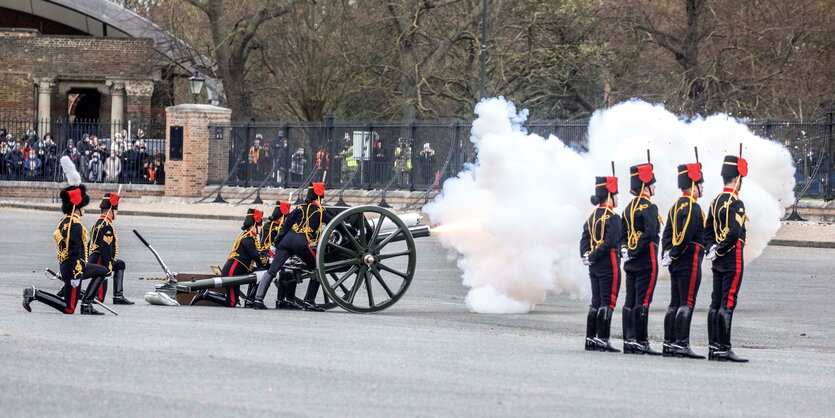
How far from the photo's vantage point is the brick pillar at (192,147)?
40.9 m

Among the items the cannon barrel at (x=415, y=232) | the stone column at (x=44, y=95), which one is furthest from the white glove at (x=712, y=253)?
the stone column at (x=44, y=95)

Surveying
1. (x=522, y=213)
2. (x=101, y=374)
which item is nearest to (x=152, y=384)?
(x=101, y=374)

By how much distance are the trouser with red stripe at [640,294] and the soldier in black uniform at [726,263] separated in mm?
536

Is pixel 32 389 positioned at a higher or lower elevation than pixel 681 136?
lower

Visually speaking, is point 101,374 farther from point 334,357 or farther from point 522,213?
point 522,213

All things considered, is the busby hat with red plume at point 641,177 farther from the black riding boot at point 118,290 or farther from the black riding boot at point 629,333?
the black riding boot at point 118,290

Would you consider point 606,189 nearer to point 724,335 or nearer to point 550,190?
point 724,335

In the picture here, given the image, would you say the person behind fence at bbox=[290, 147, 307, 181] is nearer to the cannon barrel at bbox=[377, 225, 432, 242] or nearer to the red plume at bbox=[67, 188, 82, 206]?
the cannon barrel at bbox=[377, 225, 432, 242]

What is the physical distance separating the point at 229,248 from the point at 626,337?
1376 cm

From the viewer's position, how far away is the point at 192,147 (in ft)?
135

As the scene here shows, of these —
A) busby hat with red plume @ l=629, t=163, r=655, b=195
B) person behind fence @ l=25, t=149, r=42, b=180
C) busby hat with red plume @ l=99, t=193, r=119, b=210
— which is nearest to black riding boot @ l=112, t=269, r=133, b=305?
busby hat with red plume @ l=99, t=193, r=119, b=210

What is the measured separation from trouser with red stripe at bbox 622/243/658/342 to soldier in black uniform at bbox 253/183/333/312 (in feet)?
14.1

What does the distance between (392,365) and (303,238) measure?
16.2 feet

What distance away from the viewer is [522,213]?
596 inches
